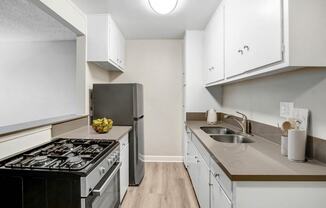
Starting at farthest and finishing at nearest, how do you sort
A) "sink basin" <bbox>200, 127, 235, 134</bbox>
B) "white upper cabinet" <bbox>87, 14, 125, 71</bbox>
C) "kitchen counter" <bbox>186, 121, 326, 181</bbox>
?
"white upper cabinet" <bbox>87, 14, 125, 71</bbox> < "sink basin" <bbox>200, 127, 235, 134</bbox> < "kitchen counter" <bbox>186, 121, 326, 181</bbox>

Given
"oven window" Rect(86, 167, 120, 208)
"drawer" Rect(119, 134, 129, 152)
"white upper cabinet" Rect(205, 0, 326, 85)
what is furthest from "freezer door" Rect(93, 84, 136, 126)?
"white upper cabinet" Rect(205, 0, 326, 85)

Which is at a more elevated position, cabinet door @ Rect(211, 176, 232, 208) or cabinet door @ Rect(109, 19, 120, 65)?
cabinet door @ Rect(109, 19, 120, 65)

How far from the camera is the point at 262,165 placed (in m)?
1.30

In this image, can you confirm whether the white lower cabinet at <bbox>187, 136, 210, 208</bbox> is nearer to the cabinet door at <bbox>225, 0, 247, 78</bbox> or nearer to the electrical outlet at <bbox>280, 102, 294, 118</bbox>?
the electrical outlet at <bbox>280, 102, 294, 118</bbox>

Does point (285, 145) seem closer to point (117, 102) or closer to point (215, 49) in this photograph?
point (215, 49)

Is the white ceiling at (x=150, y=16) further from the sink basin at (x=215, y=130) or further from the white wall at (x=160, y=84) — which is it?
the sink basin at (x=215, y=130)

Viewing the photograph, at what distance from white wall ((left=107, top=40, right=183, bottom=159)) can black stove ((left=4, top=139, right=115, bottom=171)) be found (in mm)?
2304

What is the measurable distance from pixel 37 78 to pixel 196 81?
3.03 meters

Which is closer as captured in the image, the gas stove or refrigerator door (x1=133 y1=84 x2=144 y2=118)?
the gas stove

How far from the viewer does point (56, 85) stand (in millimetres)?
4375

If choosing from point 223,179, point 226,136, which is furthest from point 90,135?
point 223,179

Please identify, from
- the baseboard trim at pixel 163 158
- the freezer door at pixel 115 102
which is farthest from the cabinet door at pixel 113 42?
the baseboard trim at pixel 163 158

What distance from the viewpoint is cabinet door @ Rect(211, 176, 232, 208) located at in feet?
4.27

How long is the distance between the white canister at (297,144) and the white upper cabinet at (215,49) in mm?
1233
